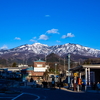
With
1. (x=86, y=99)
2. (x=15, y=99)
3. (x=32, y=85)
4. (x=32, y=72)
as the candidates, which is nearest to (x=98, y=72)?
(x=32, y=85)

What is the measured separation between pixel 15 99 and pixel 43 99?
185cm

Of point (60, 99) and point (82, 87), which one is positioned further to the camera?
point (82, 87)

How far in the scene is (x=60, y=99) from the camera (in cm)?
1370

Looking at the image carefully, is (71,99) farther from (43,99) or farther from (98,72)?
(98,72)

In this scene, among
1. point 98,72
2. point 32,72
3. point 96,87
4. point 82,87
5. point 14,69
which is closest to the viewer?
point 96,87

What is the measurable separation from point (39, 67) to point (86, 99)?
55261 mm

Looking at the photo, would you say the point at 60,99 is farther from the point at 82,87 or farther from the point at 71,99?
the point at 82,87

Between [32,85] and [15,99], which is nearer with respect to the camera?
[15,99]

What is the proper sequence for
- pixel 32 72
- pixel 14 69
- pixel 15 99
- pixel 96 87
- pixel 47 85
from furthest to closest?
pixel 14 69 → pixel 32 72 → pixel 47 85 → pixel 96 87 → pixel 15 99

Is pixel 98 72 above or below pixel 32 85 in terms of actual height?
above

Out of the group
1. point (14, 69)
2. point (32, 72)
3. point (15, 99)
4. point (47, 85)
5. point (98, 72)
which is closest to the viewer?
point (15, 99)

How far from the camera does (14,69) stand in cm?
8800

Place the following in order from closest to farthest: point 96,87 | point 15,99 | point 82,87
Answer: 1. point 15,99
2. point 96,87
3. point 82,87

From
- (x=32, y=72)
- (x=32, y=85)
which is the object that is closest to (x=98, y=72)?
(x=32, y=85)
